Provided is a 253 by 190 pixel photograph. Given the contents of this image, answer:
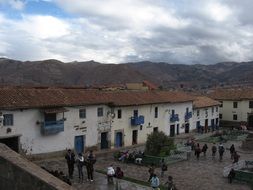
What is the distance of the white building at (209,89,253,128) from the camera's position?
60.8 metres

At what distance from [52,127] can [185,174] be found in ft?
37.0

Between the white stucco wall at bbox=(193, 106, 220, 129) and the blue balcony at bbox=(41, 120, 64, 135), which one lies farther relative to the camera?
the white stucco wall at bbox=(193, 106, 220, 129)

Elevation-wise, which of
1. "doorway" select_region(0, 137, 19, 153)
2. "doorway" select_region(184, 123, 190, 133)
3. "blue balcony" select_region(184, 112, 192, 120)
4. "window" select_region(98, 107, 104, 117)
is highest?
"window" select_region(98, 107, 104, 117)

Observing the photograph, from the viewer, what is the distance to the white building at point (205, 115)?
179ft

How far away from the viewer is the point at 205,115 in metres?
57.0

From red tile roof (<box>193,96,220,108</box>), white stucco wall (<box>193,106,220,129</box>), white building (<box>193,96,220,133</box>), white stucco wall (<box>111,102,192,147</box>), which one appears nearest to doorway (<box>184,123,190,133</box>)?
white stucco wall (<box>111,102,192,147</box>)

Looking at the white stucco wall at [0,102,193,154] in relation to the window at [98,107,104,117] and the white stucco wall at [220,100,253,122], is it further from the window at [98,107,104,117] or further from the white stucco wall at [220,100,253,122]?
the white stucco wall at [220,100,253,122]

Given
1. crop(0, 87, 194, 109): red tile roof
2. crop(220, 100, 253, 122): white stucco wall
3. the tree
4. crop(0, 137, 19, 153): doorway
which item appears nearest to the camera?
crop(0, 137, 19, 153): doorway

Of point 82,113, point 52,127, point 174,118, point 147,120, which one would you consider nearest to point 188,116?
point 174,118

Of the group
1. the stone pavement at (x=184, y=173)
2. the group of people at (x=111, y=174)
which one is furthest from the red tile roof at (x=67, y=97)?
the group of people at (x=111, y=174)

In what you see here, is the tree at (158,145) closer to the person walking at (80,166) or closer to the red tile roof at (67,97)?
the red tile roof at (67,97)

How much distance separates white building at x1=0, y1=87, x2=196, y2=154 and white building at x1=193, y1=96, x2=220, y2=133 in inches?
331

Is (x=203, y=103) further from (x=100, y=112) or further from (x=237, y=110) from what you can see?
(x=100, y=112)

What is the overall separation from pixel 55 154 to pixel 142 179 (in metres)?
9.94
